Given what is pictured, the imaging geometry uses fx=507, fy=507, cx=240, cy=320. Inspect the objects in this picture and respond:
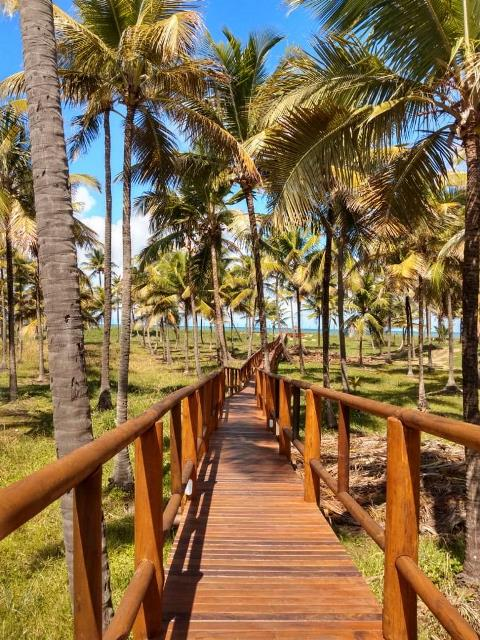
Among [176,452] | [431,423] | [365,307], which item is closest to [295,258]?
[365,307]

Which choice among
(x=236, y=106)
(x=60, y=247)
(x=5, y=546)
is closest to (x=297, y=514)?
(x=60, y=247)

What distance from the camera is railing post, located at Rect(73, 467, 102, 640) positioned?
5.16 feet

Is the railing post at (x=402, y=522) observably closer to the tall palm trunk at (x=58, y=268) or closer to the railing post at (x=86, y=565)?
the railing post at (x=86, y=565)

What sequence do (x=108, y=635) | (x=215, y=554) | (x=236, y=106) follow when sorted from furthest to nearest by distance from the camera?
(x=236, y=106) < (x=215, y=554) < (x=108, y=635)

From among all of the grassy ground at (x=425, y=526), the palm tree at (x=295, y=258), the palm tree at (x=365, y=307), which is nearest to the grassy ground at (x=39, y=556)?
the grassy ground at (x=425, y=526)

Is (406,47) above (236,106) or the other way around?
the other way around

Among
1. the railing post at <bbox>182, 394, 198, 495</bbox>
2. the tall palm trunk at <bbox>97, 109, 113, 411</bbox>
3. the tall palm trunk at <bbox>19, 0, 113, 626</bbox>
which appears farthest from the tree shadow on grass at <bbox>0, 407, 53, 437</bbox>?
the tall palm trunk at <bbox>19, 0, 113, 626</bbox>

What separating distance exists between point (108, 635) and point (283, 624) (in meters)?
1.30

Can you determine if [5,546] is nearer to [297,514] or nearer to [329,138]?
[297,514]

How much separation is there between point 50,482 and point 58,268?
2.79 metres

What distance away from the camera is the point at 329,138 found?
7.28 m

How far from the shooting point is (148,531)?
2.52 meters

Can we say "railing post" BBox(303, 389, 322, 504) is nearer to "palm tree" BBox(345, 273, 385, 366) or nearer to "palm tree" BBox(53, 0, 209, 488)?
"palm tree" BBox(53, 0, 209, 488)

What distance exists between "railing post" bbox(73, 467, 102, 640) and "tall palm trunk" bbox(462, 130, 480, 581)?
5.16m
